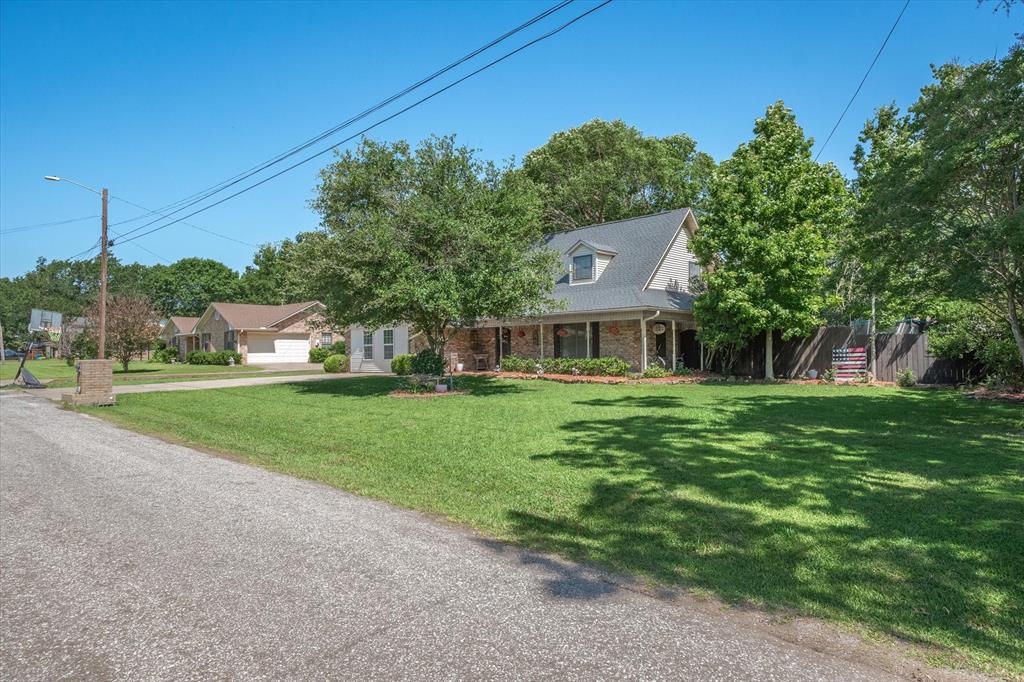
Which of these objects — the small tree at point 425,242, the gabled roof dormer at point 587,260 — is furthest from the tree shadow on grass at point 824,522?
the gabled roof dormer at point 587,260

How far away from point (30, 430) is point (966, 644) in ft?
46.5

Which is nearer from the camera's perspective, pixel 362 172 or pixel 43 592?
pixel 43 592

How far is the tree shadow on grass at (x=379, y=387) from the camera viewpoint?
17562mm

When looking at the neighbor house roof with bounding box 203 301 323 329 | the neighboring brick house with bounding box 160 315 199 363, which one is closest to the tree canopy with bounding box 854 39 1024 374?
the neighbor house roof with bounding box 203 301 323 329

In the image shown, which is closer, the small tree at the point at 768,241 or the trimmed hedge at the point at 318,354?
the small tree at the point at 768,241

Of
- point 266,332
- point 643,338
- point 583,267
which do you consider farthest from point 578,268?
point 266,332

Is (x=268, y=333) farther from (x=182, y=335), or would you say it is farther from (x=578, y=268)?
(x=578, y=268)

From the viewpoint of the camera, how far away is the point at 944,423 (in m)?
10.7

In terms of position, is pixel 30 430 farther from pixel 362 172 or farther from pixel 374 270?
pixel 362 172

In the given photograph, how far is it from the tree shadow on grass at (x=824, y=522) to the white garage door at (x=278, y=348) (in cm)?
3673

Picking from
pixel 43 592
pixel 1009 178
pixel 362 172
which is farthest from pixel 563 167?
pixel 43 592

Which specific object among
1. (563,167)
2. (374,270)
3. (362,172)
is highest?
(563,167)

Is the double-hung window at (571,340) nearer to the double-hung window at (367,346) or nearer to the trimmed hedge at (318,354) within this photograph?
the double-hung window at (367,346)

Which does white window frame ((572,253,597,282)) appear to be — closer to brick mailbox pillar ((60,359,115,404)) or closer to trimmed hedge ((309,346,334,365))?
brick mailbox pillar ((60,359,115,404))
